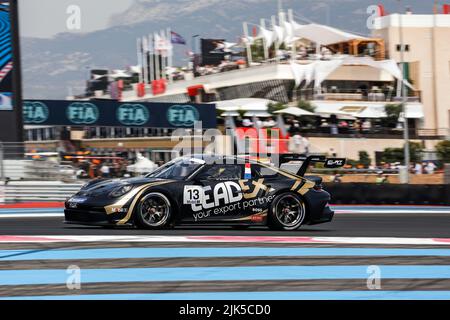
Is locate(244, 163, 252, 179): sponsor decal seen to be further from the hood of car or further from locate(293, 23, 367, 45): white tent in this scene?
locate(293, 23, 367, 45): white tent

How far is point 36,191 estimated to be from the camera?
65.6 feet

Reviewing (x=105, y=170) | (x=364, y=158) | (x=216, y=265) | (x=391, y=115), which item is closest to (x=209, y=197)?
(x=216, y=265)

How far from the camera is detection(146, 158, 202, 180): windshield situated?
431 inches

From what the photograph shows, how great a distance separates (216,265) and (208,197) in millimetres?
3130

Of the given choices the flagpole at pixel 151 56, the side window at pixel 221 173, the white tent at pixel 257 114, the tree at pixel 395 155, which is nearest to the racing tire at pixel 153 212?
the side window at pixel 221 173

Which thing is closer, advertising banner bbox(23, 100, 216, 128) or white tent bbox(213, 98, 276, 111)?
advertising banner bbox(23, 100, 216, 128)

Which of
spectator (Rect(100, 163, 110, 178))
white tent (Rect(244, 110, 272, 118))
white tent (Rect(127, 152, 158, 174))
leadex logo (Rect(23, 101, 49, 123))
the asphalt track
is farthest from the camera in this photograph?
white tent (Rect(244, 110, 272, 118))

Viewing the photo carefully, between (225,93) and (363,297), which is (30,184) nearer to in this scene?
(363,297)

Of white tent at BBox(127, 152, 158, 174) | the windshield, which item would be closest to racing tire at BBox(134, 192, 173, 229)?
the windshield

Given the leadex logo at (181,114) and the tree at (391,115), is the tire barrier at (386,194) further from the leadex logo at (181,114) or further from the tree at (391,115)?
the tree at (391,115)

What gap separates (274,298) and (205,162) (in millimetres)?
4671

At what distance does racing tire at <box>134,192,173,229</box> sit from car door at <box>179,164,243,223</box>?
25cm
